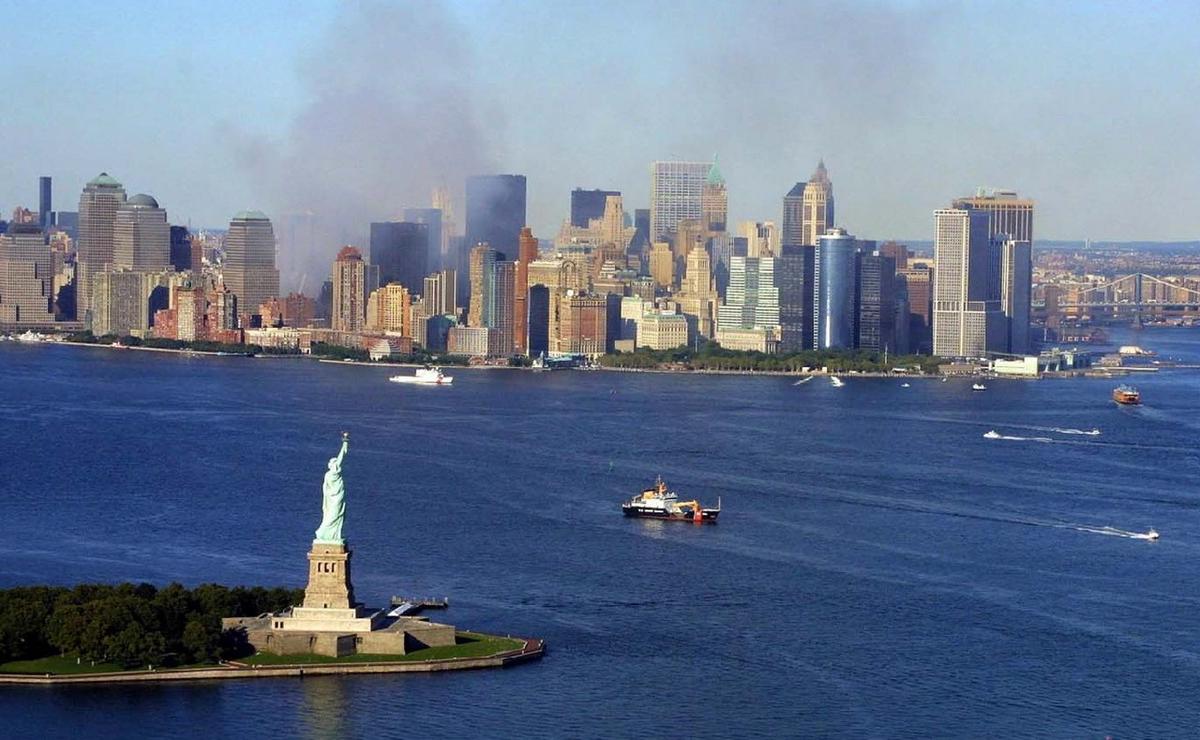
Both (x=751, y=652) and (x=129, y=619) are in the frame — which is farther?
(x=751, y=652)

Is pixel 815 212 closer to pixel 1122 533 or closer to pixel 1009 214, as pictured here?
pixel 1009 214

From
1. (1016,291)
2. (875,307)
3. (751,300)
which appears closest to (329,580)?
(875,307)

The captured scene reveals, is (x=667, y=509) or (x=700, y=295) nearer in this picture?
(x=667, y=509)

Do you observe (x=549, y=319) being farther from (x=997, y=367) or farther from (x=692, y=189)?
(x=692, y=189)

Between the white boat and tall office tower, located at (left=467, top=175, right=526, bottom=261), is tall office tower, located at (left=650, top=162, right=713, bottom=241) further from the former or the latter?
the white boat

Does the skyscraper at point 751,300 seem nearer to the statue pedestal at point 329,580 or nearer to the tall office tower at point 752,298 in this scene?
the tall office tower at point 752,298

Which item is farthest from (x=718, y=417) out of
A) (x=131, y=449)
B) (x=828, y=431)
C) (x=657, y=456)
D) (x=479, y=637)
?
(x=479, y=637)
